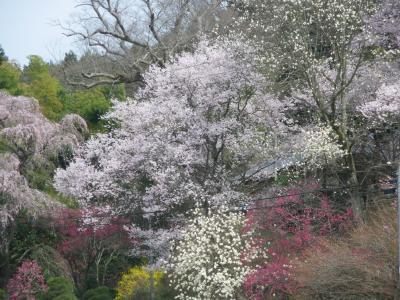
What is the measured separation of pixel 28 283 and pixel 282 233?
8.08 m

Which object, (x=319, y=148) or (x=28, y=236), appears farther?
(x=28, y=236)

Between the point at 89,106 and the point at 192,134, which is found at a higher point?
the point at 89,106

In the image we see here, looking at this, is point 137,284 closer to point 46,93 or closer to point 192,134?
point 192,134

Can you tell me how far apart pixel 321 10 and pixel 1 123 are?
428 inches

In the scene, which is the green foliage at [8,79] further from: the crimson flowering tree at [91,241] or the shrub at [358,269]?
the shrub at [358,269]

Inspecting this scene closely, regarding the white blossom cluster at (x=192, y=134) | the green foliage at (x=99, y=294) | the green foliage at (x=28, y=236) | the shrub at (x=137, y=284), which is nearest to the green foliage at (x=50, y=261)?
the green foliage at (x=28, y=236)

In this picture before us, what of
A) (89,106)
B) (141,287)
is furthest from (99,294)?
(89,106)

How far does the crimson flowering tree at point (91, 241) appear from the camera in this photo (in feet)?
69.3

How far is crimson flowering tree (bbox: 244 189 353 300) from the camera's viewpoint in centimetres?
1394

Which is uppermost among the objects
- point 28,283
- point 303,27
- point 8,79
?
point 8,79

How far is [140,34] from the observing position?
31797 millimetres

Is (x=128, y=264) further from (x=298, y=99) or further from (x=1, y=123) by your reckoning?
(x=298, y=99)

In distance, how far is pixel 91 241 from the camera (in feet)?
75.3

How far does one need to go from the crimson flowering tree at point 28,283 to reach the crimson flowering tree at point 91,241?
7.47 ft
